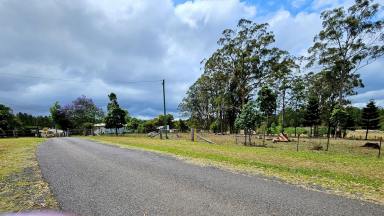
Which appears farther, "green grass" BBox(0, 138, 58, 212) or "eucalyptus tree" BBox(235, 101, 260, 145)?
"eucalyptus tree" BBox(235, 101, 260, 145)

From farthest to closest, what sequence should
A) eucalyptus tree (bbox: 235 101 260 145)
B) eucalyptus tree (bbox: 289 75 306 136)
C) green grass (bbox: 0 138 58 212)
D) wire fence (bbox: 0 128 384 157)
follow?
1. eucalyptus tree (bbox: 289 75 306 136)
2. eucalyptus tree (bbox: 235 101 260 145)
3. wire fence (bbox: 0 128 384 157)
4. green grass (bbox: 0 138 58 212)

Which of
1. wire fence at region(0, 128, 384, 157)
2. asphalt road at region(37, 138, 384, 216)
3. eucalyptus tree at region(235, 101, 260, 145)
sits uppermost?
eucalyptus tree at region(235, 101, 260, 145)

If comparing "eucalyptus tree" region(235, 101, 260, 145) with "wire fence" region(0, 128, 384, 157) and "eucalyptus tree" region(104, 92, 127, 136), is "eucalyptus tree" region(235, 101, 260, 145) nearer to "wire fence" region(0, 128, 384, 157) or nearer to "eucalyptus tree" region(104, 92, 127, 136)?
"wire fence" region(0, 128, 384, 157)

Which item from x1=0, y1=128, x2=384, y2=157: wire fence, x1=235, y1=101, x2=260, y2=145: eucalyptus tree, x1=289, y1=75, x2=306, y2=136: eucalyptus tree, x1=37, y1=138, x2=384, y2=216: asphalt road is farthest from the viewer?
x1=289, y1=75, x2=306, y2=136: eucalyptus tree

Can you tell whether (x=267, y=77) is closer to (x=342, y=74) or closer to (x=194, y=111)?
(x=342, y=74)

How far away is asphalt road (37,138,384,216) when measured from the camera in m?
5.07

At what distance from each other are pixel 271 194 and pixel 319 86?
45605mm

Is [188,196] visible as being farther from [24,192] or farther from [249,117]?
[249,117]

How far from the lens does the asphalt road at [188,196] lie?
507cm

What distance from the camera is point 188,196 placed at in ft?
19.7

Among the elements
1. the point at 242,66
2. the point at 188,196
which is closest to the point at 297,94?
the point at 242,66

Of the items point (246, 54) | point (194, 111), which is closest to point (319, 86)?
point (246, 54)

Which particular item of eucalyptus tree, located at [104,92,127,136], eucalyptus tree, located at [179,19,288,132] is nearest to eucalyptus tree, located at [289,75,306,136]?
eucalyptus tree, located at [179,19,288,132]

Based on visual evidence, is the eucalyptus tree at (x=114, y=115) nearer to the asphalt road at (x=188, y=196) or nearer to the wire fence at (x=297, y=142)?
the wire fence at (x=297, y=142)
